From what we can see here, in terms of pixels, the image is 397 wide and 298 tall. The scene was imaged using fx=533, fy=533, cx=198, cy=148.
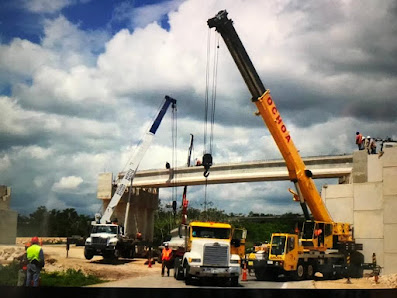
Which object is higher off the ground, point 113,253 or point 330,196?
point 330,196

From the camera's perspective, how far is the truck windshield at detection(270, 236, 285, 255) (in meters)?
15.5

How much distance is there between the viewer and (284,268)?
15.1 metres

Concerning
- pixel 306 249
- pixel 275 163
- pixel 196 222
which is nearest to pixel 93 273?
pixel 196 222

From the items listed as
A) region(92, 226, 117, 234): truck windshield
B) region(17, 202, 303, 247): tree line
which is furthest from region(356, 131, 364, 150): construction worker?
region(92, 226, 117, 234): truck windshield

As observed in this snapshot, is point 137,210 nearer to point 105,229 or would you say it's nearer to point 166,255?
point 105,229

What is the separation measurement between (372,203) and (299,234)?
8.71 feet

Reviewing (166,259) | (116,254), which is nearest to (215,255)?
(166,259)

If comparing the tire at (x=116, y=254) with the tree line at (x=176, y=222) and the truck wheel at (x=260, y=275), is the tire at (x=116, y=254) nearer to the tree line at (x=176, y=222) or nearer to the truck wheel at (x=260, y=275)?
the tree line at (x=176, y=222)

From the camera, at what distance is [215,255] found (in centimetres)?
1230

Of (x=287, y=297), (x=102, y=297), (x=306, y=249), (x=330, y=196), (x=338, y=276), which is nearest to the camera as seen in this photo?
(x=102, y=297)

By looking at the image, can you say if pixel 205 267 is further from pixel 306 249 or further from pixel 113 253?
pixel 113 253

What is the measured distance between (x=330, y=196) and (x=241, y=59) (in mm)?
6161

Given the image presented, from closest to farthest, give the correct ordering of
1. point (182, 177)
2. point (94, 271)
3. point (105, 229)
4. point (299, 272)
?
point (94, 271), point (299, 272), point (105, 229), point (182, 177)

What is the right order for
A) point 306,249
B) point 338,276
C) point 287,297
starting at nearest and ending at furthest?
point 287,297
point 338,276
point 306,249
